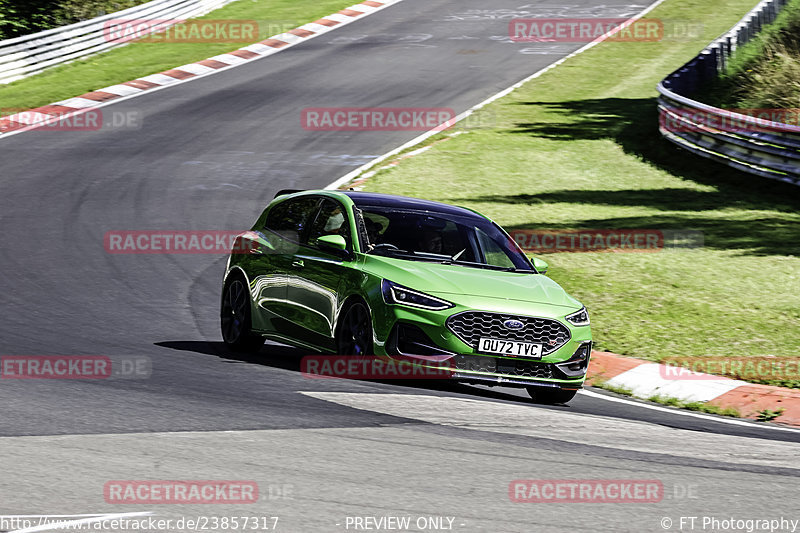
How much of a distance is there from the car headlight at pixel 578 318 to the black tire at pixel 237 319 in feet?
9.99

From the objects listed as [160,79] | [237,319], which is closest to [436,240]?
[237,319]

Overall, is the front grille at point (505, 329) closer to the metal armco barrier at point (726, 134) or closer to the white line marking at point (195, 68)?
the metal armco barrier at point (726, 134)

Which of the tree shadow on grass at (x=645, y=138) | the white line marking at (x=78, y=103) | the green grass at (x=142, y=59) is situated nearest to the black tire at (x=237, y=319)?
the tree shadow on grass at (x=645, y=138)

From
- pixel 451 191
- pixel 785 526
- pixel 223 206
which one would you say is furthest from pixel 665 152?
pixel 785 526

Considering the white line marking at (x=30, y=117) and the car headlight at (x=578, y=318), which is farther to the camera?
the white line marking at (x=30, y=117)

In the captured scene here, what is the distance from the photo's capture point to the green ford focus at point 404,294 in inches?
390

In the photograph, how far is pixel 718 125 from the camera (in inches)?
919

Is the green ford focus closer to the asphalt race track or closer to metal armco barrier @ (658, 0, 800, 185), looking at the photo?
the asphalt race track

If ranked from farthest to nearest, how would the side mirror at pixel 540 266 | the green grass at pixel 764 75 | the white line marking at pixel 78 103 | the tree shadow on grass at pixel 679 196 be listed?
1. the white line marking at pixel 78 103
2. the green grass at pixel 764 75
3. the tree shadow on grass at pixel 679 196
4. the side mirror at pixel 540 266

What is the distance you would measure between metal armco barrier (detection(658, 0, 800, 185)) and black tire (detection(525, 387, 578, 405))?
1212 cm

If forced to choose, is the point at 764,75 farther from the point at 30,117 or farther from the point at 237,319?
the point at 237,319

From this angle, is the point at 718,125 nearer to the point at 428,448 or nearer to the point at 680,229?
the point at 680,229

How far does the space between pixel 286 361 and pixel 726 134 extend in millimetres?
14135

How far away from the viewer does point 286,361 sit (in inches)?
450
